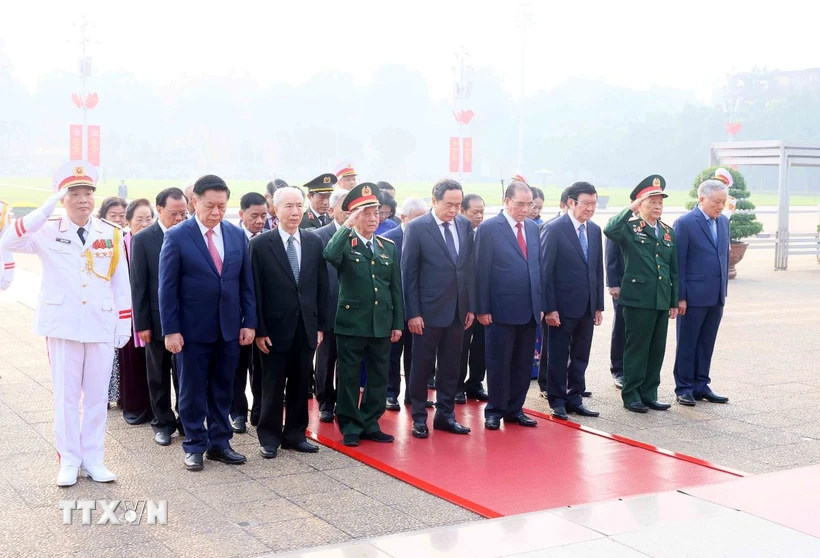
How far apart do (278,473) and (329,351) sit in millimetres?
1536

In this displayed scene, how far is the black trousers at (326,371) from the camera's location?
689 cm

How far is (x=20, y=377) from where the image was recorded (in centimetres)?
825

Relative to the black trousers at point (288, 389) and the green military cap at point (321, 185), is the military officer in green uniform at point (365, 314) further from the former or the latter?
the green military cap at point (321, 185)

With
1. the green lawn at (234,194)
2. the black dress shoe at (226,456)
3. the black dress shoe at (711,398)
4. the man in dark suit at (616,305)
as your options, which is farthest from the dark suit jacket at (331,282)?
the green lawn at (234,194)

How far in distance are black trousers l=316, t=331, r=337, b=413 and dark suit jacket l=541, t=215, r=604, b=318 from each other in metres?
1.62

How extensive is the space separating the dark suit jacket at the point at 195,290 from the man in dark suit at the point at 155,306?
0.66m

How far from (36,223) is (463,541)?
283 cm

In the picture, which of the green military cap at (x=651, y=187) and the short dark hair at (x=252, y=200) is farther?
the green military cap at (x=651, y=187)

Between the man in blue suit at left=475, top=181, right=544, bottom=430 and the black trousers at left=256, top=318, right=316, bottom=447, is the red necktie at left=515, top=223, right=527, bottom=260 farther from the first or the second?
the black trousers at left=256, top=318, right=316, bottom=447

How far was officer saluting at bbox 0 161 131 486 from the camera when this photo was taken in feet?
17.1

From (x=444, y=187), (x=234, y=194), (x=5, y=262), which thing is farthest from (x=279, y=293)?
(x=234, y=194)

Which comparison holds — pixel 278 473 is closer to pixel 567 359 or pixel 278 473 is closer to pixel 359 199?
pixel 359 199

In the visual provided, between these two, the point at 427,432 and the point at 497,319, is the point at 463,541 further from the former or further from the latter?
the point at 497,319

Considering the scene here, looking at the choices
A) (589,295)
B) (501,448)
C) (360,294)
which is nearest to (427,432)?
(501,448)
